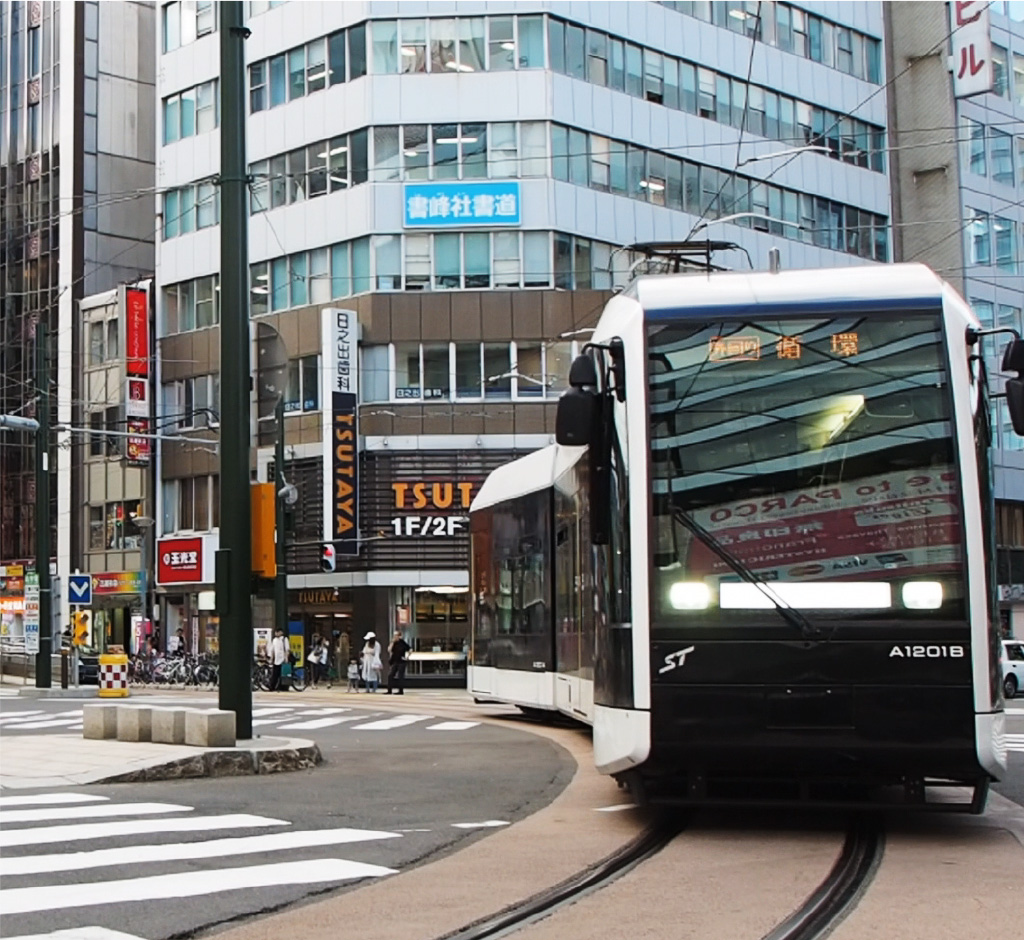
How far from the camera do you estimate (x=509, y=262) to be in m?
46.7

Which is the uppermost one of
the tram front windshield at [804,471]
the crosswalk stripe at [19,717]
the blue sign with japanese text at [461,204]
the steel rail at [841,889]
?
the blue sign with japanese text at [461,204]

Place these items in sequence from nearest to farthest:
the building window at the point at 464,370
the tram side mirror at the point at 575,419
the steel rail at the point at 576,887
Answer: the steel rail at the point at 576,887
the tram side mirror at the point at 575,419
the building window at the point at 464,370

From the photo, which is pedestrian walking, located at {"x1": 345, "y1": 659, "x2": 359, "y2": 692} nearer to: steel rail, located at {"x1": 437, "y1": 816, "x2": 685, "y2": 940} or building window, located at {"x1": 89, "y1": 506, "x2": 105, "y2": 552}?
building window, located at {"x1": 89, "y1": 506, "x2": 105, "y2": 552}

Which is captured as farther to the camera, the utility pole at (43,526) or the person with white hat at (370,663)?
the person with white hat at (370,663)

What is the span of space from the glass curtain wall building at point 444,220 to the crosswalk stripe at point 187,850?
34564mm

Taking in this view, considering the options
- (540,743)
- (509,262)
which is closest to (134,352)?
(509,262)

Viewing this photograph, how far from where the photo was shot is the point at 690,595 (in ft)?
32.4

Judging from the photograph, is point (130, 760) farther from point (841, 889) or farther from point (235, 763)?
point (841, 889)

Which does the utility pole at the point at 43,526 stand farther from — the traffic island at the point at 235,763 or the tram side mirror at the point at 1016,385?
the tram side mirror at the point at 1016,385

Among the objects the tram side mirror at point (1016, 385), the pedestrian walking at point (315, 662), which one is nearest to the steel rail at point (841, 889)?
the tram side mirror at point (1016, 385)

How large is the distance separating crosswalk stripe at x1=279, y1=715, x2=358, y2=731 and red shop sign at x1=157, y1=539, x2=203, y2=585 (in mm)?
26432

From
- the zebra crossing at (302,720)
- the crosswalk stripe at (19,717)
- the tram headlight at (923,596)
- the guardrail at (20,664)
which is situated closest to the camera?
Result: the tram headlight at (923,596)

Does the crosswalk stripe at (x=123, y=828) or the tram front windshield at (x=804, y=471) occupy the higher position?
the tram front windshield at (x=804, y=471)

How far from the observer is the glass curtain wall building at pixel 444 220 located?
4650 cm
